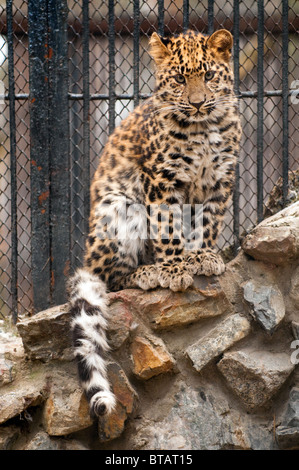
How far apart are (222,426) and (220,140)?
5.65 feet

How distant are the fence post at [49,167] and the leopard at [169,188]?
0.38 metres

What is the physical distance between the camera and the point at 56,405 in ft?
11.7

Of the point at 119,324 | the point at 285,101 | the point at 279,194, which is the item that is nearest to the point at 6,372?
the point at 119,324

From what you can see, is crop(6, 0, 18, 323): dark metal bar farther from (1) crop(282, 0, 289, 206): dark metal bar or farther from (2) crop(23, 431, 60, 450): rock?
(1) crop(282, 0, 289, 206): dark metal bar

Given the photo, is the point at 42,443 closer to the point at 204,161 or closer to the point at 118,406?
the point at 118,406

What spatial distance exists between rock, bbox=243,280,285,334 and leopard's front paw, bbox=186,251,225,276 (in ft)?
0.65

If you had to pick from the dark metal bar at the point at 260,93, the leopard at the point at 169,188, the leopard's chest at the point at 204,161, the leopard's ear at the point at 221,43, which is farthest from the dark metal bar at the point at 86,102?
the dark metal bar at the point at 260,93

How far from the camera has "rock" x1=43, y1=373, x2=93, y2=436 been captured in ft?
11.5

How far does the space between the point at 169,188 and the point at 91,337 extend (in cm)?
103

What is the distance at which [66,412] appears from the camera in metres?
3.53

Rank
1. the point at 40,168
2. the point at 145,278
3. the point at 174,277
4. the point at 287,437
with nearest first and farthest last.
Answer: the point at 287,437 → the point at 174,277 → the point at 145,278 → the point at 40,168
